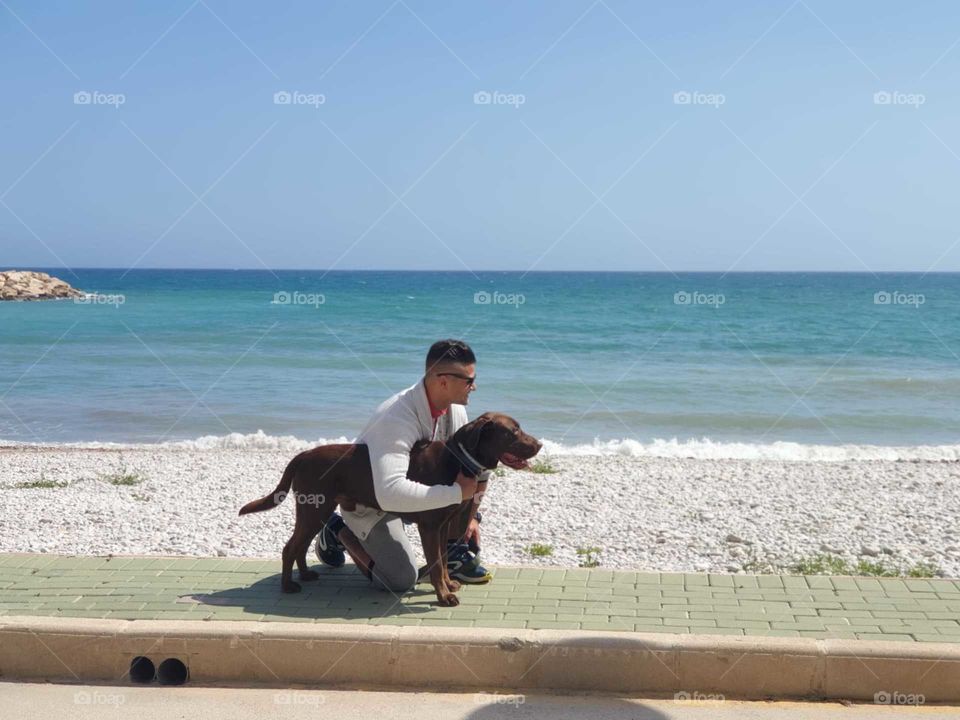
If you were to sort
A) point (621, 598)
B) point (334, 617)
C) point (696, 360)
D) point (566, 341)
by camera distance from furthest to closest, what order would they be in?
point (566, 341) → point (696, 360) → point (621, 598) → point (334, 617)

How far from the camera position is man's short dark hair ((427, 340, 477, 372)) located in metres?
6.07

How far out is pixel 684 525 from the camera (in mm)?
9547

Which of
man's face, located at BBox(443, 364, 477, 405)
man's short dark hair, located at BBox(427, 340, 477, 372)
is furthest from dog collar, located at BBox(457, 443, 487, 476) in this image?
man's short dark hair, located at BBox(427, 340, 477, 372)

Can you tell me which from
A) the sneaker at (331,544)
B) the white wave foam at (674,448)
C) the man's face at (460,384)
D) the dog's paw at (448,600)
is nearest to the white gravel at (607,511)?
the sneaker at (331,544)

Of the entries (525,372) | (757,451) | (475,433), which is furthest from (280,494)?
(525,372)

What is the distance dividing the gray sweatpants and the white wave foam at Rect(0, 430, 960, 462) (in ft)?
31.7

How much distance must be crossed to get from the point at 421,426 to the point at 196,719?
2065mm

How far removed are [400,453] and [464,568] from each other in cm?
94

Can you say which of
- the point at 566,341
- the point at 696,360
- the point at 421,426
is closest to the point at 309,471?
the point at 421,426

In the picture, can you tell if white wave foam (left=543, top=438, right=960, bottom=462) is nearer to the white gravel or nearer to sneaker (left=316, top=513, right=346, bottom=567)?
the white gravel

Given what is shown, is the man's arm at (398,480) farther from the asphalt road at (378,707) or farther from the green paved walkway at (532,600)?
the asphalt road at (378,707)

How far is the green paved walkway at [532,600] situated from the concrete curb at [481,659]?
287 millimetres

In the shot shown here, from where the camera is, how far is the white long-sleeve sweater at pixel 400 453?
5.93 meters

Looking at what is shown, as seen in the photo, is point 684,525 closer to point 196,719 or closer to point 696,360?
point 196,719
